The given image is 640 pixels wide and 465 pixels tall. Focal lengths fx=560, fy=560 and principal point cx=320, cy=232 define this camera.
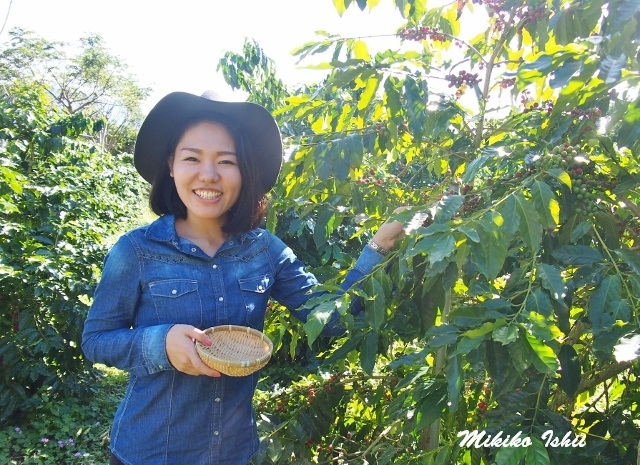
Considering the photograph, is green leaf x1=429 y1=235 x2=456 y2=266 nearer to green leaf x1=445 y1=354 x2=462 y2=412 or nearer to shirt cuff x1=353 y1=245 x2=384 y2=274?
green leaf x1=445 y1=354 x2=462 y2=412

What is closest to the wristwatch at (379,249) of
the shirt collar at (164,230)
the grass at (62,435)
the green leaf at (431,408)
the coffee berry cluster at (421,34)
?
the green leaf at (431,408)

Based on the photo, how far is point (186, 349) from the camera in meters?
1.28

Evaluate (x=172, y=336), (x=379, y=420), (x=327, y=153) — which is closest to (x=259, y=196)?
(x=327, y=153)

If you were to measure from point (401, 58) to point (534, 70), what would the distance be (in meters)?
0.54

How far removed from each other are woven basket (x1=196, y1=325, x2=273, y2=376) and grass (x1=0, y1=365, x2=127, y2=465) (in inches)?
83.8

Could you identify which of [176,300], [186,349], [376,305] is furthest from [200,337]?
[376,305]

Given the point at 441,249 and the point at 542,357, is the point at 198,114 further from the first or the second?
the point at 542,357

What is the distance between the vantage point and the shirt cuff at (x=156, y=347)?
4.34 feet

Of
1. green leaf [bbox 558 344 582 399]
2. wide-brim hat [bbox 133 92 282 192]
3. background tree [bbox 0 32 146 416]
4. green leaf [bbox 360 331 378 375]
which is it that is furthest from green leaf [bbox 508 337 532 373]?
background tree [bbox 0 32 146 416]

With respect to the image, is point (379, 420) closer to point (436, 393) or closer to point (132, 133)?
point (436, 393)

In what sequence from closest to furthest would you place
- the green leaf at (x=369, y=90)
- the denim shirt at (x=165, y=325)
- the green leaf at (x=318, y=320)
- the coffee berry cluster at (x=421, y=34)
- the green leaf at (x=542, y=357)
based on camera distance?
the green leaf at (x=542, y=357), the green leaf at (x=318, y=320), the denim shirt at (x=165, y=325), the green leaf at (x=369, y=90), the coffee berry cluster at (x=421, y=34)

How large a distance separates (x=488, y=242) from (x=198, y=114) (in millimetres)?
866

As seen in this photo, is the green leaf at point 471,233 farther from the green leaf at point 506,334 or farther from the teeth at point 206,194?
the teeth at point 206,194

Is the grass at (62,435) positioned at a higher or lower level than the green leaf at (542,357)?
lower
